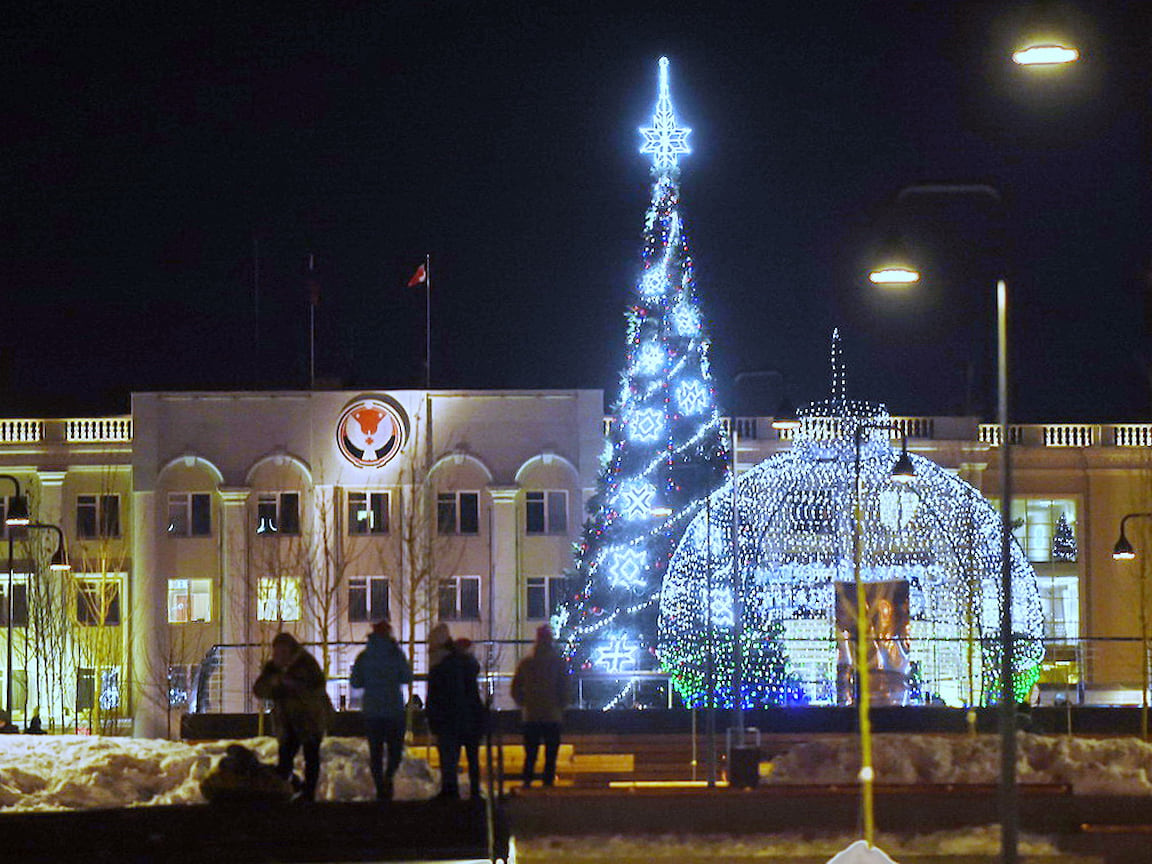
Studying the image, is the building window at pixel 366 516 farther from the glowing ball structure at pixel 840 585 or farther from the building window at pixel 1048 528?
the glowing ball structure at pixel 840 585

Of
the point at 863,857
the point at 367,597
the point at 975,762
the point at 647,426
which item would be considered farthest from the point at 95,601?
the point at 863,857

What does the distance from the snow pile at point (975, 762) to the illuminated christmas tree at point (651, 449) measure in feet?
112

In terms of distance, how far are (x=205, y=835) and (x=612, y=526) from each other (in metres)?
41.3

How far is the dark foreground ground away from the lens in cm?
2208

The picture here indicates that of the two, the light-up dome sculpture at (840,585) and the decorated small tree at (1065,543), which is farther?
the decorated small tree at (1065,543)

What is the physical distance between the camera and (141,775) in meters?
24.9

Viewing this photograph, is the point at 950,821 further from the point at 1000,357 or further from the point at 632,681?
the point at 632,681

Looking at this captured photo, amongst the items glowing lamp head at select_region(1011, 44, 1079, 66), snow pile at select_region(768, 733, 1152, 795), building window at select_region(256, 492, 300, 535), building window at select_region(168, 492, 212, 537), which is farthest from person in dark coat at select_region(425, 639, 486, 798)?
building window at select_region(168, 492, 212, 537)

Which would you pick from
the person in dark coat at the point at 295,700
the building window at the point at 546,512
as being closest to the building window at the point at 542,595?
the building window at the point at 546,512

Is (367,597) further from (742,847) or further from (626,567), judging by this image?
(742,847)

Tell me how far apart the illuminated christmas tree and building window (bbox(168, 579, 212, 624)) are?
14.4m

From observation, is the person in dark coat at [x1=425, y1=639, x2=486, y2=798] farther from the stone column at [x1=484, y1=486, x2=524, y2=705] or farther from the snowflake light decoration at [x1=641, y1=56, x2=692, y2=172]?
the stone column at [x1=484, y1=486, x2=524, y2=705]

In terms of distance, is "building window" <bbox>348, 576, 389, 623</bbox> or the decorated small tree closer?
"building window" <bbox>348, 576, 389, 623</bbox>

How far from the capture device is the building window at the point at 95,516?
74.3m
